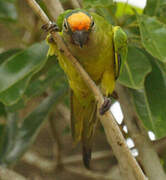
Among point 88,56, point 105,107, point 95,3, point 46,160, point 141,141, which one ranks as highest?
point 95,3

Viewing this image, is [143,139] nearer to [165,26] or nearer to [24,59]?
[165,26]

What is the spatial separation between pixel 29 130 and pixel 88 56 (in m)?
0.70

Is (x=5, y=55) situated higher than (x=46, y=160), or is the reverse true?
(x=5, y=55)

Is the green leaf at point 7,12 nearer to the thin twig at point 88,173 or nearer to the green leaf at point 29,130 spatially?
the green leaf at point 29,130

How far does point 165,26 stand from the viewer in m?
1.71

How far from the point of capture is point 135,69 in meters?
1.82

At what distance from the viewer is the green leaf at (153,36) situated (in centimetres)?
162

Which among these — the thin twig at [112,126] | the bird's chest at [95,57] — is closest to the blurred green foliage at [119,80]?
the bird's chest at [95,57]

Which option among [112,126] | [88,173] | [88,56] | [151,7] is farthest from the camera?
[88,173]

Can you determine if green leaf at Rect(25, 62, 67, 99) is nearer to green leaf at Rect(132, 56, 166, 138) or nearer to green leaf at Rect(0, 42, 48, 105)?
green leaf at Rect(0, 42, 48, 105)

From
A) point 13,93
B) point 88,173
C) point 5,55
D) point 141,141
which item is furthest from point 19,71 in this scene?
point 88,173

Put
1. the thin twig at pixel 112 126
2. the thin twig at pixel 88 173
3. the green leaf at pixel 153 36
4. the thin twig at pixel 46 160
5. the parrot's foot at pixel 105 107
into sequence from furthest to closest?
the thin twig at pixel 46 160, the thin twig at pixel 88 173, the green leaf at pixel 153 36, the parrot's foot at pixel 105 107, the thin twig at pixel 112 126

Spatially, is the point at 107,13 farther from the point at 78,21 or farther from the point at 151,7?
the point at 78,21

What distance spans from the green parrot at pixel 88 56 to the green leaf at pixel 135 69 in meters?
0.05
